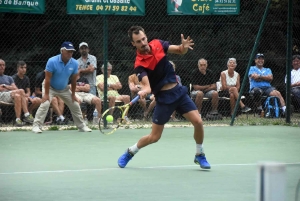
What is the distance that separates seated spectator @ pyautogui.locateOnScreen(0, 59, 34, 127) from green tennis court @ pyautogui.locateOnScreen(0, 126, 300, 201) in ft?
3.10

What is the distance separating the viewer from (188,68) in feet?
52.0

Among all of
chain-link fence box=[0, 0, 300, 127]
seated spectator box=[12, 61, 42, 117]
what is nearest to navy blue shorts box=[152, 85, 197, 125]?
seated spectator box=[12, 61, 42, 117]

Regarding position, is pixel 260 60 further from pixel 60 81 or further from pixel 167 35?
pixel 60 81

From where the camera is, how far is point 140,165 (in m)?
8.30

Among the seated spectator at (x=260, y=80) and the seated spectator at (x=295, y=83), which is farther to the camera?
the seated spectator at (x=260, y=80)

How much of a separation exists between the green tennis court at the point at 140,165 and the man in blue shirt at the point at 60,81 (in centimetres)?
39

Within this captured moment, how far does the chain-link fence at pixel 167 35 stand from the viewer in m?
16.4

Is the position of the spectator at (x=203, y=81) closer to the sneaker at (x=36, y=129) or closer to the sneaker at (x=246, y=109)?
the sneaker at (x=246, y=109)

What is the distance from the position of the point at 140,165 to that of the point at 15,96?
218 inches

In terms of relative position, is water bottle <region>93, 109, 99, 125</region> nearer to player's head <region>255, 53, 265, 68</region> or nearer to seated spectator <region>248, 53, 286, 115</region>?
seated spectator <region>248, 53, 286, 115</region>

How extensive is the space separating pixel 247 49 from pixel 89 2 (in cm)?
493

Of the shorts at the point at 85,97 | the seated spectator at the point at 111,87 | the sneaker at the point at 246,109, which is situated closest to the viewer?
the shorts at the point at 85,97

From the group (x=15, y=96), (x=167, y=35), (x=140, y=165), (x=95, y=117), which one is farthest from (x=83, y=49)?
(x=140, y=165)

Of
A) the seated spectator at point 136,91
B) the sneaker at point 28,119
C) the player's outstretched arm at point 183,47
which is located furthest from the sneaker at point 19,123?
the player's outstretched arm at point 183,47
